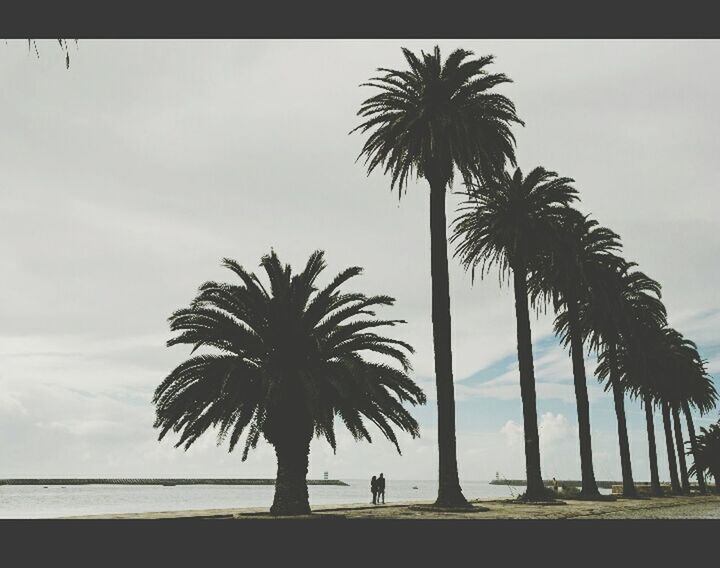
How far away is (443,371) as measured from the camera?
2656cm

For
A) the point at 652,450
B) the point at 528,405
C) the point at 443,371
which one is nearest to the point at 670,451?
the point at 652,450

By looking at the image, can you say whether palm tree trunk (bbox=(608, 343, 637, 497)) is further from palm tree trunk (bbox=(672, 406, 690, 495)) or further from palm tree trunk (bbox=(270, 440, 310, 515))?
palm tree trunk (bbox=(270, 440, 310, 515))

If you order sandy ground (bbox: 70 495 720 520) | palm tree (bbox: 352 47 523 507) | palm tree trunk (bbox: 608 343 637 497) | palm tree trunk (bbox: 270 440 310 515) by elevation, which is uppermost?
palm tree (bbox: 352 47 523 507)

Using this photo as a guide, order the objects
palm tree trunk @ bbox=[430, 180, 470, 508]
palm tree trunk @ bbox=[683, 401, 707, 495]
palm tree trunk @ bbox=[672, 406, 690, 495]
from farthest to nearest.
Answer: palm tree trunk @ bbox=[683, 401, 707, 495], palm tree trunk @ bbox=[672, 406, 690, 495], palm tree trunk @ bbox=[430, 180, 470, 508]

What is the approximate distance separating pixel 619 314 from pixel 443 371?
20356 mm

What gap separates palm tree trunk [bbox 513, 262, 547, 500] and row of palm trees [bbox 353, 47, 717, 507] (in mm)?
45

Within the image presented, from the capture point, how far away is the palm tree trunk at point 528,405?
33.2 metres

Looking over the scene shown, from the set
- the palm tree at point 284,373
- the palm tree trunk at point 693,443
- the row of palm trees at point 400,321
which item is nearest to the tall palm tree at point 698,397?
the palm tree trunk at point 693,443

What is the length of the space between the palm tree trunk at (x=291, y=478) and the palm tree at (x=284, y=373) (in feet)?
0.10

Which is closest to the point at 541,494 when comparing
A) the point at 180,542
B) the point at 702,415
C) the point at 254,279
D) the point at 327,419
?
the point at 327,419

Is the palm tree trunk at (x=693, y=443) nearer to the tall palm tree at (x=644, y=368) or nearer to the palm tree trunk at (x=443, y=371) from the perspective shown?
the tall palm tree at (x=644, y=368)

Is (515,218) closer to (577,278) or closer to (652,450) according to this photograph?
(577,278)

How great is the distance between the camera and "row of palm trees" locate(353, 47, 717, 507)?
2761 centimetres

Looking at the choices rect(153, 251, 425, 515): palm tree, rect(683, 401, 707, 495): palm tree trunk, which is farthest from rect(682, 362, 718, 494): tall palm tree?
rect(153, 251, 425, 515): palm tree
